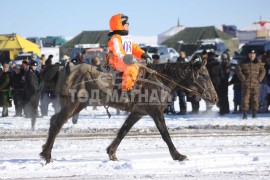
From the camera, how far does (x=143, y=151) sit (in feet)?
36.1

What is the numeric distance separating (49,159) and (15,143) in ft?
11.2

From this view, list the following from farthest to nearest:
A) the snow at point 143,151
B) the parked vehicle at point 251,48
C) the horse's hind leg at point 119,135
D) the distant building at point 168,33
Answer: the distant building at point 168,33, the parked vehicle at point 251,48, the horse's hind leg at point 119,135, the snow at point 143,151

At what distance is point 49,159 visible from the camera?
9523mm

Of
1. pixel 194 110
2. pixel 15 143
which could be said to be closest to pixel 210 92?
pixel 15 143

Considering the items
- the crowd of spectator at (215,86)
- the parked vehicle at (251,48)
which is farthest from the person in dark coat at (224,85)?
the parked vehicle at (251,48)

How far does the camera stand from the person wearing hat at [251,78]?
59.3 feet

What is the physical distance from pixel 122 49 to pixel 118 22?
0.48m

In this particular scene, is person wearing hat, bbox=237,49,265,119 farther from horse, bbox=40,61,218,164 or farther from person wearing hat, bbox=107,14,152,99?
person wearing hat, bbox=107,14,152,99

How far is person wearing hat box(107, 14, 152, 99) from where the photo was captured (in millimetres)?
9519

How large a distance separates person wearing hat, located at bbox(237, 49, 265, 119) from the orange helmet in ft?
30.3

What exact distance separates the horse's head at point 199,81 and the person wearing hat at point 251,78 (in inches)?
320

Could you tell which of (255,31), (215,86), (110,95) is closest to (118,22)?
(110,95)

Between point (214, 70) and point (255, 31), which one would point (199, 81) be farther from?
point (255, 31)

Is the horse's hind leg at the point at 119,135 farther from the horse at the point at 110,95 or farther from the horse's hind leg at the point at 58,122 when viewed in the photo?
the horse's hind leg at the point at 58,122
